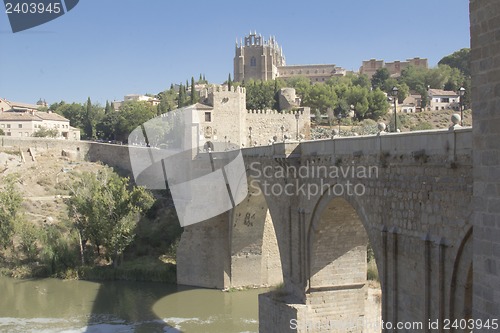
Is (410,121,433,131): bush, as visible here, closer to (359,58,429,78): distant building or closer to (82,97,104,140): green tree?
(82,97,104,140): green tree

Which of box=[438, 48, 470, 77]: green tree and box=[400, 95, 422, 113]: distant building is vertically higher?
box=[438, 48, 470, 77]: green tree

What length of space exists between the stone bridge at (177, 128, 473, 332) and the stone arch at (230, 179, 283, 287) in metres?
0.33

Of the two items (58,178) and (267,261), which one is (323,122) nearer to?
(58,178)

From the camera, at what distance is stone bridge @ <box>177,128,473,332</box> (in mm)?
8312

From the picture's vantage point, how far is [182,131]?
136ft

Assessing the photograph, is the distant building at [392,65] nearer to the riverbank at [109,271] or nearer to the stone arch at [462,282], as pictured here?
the riverbank at [109,271]

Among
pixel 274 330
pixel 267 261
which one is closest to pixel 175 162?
pixel 267 261

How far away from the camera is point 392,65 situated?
106500 millimetres

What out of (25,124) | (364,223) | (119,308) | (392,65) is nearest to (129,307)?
(119,308)

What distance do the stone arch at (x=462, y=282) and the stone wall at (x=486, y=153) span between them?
233cm

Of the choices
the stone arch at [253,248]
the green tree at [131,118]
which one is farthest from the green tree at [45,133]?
the stone arch at [253,248]

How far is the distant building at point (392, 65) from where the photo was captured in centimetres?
10312

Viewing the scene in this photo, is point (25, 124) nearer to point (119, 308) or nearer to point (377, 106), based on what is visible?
point (377, 106)

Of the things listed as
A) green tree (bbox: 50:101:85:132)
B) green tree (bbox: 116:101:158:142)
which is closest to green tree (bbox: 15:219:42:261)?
green tree (bbox: 116:101:158:142)
